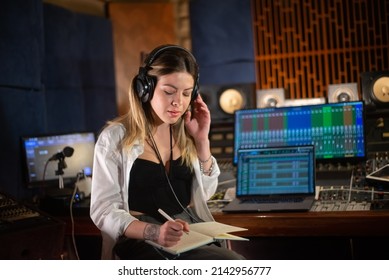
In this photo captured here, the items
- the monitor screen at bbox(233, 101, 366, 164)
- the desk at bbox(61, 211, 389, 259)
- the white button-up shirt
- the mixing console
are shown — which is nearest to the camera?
the white button-up shirt

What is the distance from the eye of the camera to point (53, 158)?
2604 mm

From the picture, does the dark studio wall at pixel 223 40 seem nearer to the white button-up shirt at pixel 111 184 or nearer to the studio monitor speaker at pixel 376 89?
the studio monitor speaker at pixel 376 89

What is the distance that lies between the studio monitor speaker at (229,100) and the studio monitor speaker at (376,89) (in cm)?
72

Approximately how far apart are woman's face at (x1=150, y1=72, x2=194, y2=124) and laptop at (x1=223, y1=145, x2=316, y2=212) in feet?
1.51

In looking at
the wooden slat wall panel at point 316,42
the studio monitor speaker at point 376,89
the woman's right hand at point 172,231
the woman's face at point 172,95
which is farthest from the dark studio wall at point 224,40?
the woman's right hand at point 172,231

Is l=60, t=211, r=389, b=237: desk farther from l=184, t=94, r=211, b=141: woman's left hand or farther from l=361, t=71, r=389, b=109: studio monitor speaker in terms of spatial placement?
l=361, t=71, r=389, b=109: studio monitor speaker

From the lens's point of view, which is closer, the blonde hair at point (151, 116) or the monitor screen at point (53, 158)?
the blonde hair at point (151, 116)

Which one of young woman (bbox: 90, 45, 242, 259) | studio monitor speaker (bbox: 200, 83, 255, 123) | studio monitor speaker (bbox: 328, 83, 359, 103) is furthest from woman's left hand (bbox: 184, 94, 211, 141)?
studio monitor speaker (bbox: 328, 83, 359, 103)

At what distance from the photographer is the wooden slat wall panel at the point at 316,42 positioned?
5.48 m

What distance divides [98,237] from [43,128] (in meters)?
0.80

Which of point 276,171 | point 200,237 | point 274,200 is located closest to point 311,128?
point 276,171

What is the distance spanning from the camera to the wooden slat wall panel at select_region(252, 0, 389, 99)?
5484 mm

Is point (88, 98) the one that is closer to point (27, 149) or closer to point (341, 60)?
point (27, 149)
